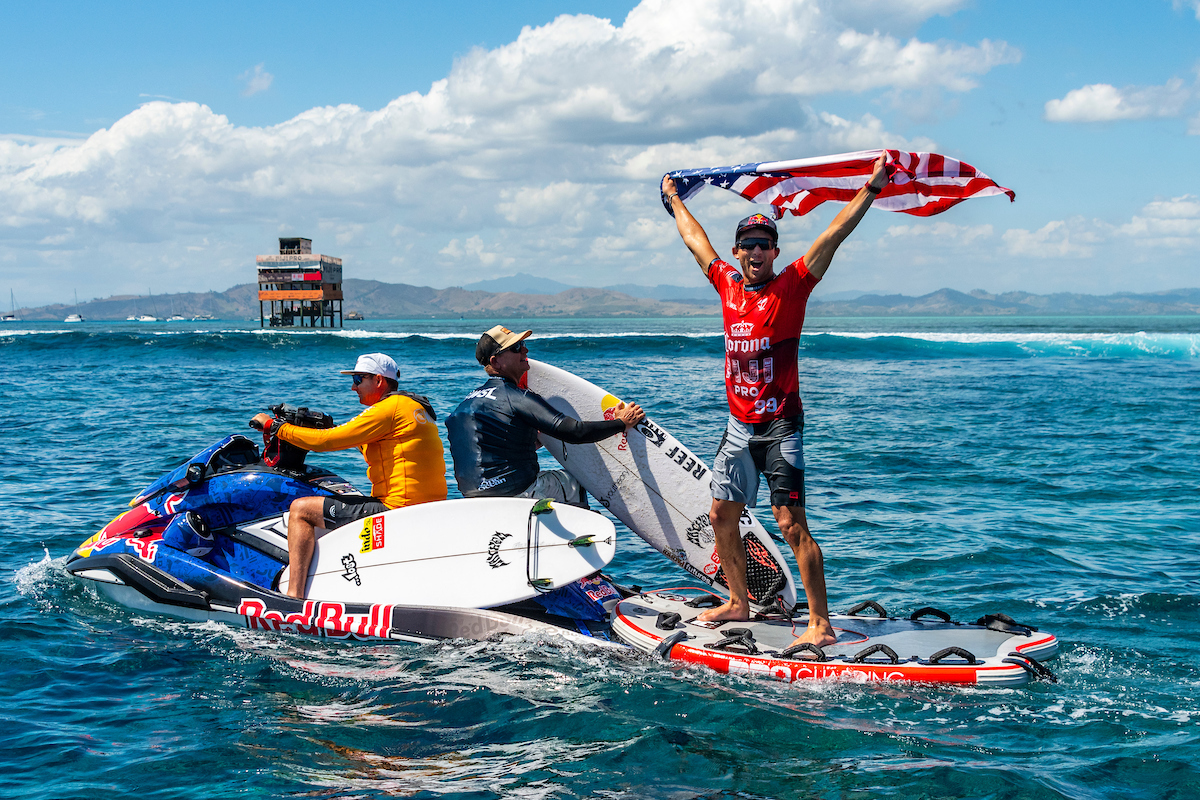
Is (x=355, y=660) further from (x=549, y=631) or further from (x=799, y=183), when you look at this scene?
(x=799, y=183)

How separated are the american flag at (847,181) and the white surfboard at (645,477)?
1685mm

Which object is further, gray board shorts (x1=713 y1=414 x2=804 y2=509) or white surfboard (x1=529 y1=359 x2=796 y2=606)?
white surfboard (x1=529 y1=359 x2=796 y2=606)

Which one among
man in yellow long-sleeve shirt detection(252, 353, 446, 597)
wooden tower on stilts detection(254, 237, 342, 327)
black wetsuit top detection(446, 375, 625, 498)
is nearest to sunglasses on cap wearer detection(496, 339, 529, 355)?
black wetsuit top detection(446, 375, 625, 498)

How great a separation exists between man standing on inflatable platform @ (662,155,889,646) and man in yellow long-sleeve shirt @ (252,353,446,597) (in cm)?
225

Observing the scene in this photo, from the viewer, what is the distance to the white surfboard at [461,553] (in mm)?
5895

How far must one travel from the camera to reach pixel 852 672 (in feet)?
16.6

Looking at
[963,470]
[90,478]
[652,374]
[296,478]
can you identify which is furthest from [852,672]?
[652,374]

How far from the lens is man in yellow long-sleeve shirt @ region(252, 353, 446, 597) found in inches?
245

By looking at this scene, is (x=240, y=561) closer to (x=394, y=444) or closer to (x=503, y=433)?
(x=394, y=444)

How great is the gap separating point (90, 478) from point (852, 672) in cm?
1061

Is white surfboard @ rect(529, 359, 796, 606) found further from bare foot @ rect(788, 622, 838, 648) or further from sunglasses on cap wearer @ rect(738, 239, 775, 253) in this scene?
sunglasses on cap wearer @ rect(738, 239, 775, 253)

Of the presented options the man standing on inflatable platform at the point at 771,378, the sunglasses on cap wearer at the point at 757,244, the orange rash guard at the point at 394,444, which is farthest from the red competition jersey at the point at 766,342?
the orange rash guard at the point at 394,444

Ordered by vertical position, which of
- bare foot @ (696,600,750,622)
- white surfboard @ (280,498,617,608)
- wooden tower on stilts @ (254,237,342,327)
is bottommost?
bare foot @ (696,600,750,622)

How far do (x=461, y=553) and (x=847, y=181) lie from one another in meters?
3.76
